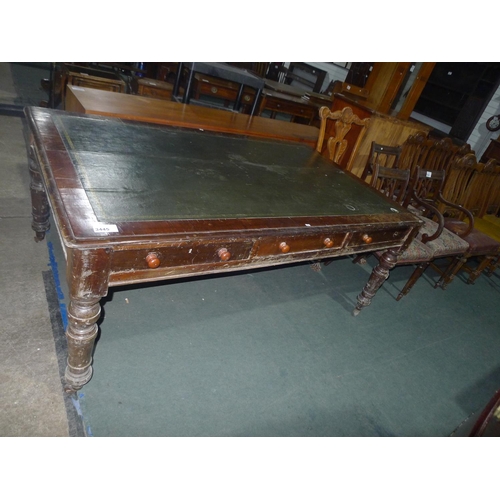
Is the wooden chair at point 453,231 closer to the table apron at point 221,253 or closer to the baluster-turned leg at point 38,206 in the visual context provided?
the table apron at point 221,253

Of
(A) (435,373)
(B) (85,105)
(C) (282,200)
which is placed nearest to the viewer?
(C) (282,200)

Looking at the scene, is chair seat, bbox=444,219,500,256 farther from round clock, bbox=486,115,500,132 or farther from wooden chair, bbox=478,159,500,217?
round clock, bbox=486,115,500,132

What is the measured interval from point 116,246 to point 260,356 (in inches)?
48.9

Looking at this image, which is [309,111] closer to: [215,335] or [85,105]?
[85,105]

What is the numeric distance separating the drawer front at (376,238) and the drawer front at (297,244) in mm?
110

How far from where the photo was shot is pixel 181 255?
1311 millimetres

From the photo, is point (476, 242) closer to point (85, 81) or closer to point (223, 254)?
point (223, 254)

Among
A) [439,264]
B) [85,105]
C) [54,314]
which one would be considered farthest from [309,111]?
[54,314]

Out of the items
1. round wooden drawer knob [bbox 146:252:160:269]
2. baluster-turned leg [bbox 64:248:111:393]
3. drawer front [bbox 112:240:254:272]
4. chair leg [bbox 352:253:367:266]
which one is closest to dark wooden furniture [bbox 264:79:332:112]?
chair leg [bbox 352:253:367:266]

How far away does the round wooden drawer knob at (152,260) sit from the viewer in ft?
3.98

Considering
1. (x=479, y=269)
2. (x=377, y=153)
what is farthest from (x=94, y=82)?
(x=479, y=269)

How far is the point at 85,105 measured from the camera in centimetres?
218

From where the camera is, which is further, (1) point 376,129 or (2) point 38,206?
(1) point 376,129

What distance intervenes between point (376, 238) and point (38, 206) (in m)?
2.15
